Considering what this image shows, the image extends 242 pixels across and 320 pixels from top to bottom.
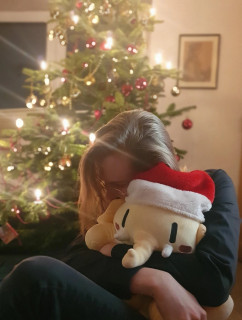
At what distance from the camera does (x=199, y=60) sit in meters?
2.73

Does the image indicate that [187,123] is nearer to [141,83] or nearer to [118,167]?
[141,83]

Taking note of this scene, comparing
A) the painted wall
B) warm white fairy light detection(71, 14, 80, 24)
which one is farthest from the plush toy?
the painted wall

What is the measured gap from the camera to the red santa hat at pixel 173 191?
2.77 ft

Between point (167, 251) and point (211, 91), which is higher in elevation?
point (211, 91)

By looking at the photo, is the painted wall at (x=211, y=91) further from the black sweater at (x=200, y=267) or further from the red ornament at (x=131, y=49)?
the black sweater at (x=200, y=267)

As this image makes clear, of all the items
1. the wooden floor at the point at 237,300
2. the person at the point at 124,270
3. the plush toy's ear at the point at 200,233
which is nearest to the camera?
the person at the point at 124,270

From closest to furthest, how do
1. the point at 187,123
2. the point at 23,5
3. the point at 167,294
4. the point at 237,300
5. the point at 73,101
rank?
the point at 167,294 → the point at 237,300 → the point at 73,101 → the point at 187,123 → the point at 23,5

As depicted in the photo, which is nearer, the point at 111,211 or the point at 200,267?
the point at 200,267

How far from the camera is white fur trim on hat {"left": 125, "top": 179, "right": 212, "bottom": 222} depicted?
839 millimetres

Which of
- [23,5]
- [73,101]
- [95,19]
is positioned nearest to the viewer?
[95,19]

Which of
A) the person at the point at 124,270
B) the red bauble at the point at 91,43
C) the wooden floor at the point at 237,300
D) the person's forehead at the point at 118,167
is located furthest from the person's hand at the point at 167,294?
the red bauble at the point at 91,43

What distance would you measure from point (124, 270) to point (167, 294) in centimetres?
11

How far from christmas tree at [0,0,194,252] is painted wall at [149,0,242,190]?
588mm

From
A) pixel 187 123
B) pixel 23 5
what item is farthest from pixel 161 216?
pixel 23 5
